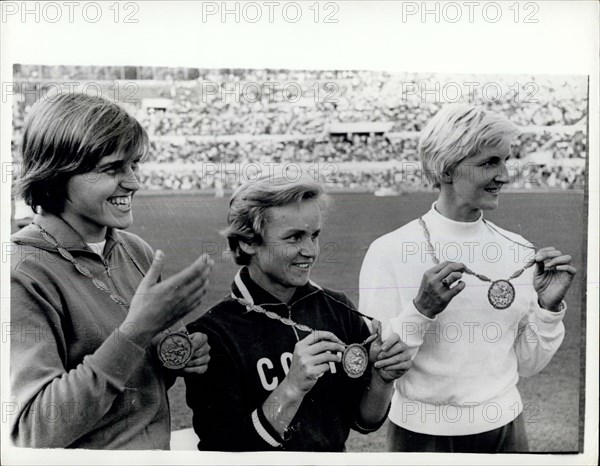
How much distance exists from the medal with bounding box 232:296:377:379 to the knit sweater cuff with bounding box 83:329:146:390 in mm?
470

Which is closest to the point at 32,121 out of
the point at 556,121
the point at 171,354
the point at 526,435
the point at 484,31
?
the point at 171,354

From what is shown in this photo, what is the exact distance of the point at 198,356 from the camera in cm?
374

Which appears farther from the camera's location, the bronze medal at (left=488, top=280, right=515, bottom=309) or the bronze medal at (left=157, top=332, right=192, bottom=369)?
the bronze medal at (left=488, top=280, right=515, bottom=309)

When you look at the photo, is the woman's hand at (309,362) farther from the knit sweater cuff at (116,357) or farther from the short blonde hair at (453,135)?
the short blonde hair at (453,135)

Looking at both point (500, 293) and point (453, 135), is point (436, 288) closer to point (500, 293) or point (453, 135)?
point (500, 293)

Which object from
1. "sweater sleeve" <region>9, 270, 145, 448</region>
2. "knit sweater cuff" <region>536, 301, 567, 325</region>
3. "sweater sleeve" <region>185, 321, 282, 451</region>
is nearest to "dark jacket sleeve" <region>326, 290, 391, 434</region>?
"sweater sleeve" <region>185, 321, 282, 451</region>

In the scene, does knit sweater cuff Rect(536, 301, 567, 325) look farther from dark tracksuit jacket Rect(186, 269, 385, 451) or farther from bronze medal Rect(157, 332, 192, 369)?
bronze medal Rect(157, 332, 192, 369)

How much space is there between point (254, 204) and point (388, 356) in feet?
2.78

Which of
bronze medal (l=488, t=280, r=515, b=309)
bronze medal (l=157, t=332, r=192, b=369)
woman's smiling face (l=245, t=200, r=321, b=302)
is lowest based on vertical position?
bronze medal (l=157, t=332, r=192, b=369)

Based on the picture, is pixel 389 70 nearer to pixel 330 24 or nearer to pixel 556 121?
pixel 330 24

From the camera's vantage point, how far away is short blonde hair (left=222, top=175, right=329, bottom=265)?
12.4 ft

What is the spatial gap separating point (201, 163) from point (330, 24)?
791 mm

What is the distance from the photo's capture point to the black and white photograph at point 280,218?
371 centimetres
